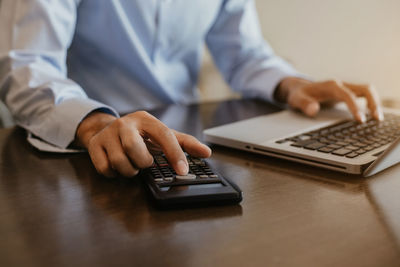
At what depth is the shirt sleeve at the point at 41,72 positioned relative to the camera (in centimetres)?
65

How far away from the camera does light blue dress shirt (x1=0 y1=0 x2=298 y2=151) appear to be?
0.71 meters

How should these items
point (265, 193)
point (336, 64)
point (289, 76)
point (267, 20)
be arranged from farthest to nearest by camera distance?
point (267, 20) → point (336, 64) → point (289, 76) → point (265, 193)

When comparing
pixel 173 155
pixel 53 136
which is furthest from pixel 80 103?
pixel 173 155

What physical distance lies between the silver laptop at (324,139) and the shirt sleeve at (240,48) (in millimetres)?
369

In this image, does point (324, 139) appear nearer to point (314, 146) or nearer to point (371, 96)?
point (314, 146)

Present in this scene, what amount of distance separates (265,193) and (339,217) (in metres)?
0.09

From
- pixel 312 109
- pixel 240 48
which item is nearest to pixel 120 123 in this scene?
pixel 312 109

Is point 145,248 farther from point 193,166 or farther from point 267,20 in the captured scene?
point 267,20

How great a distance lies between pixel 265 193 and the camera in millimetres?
458

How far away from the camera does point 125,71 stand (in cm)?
109

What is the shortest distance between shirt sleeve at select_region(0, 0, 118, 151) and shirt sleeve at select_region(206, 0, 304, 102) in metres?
0.49

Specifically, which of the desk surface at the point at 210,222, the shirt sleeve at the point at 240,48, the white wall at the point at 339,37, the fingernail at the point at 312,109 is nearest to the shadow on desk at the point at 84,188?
the desk surface at the point at 210,222

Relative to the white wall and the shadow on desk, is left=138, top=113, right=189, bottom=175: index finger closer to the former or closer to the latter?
the shadow on desk

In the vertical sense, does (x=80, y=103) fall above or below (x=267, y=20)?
above
